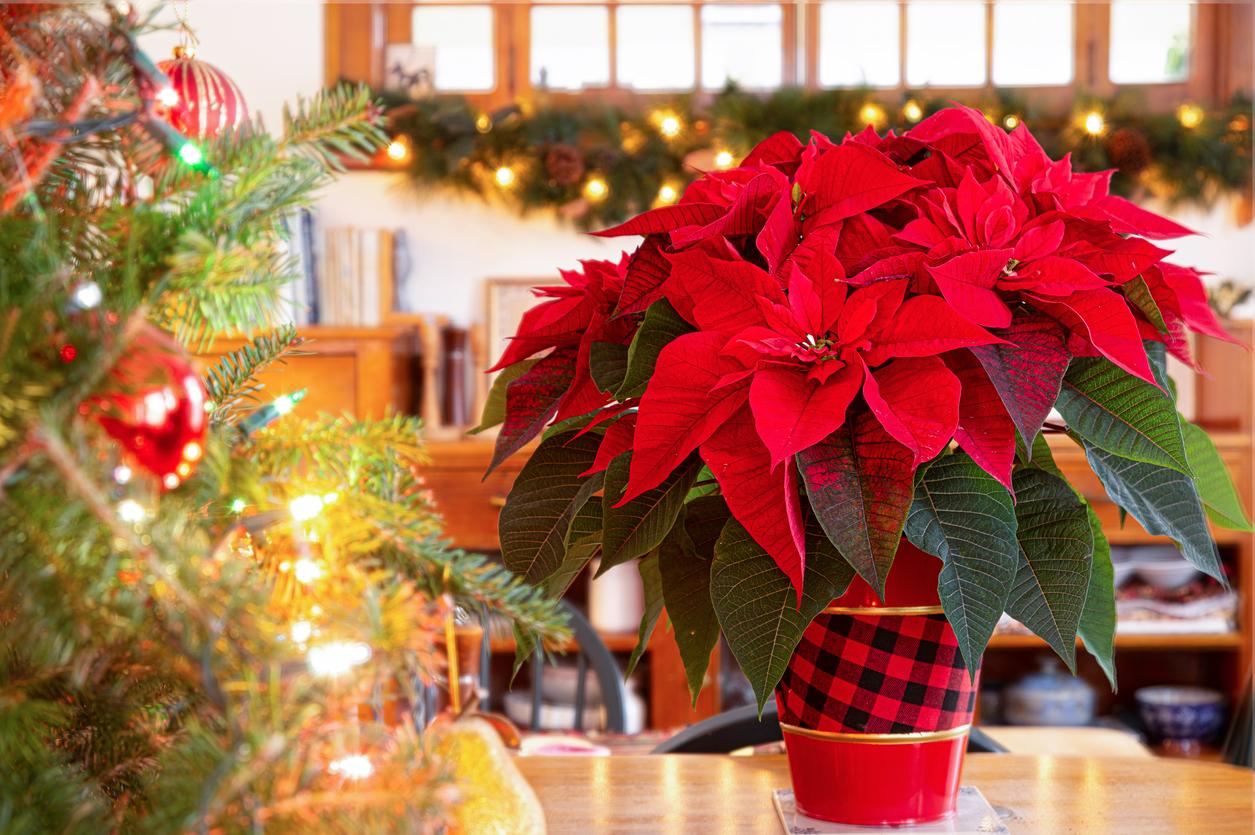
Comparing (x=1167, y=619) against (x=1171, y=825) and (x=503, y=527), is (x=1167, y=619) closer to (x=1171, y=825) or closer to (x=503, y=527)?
(x=1171, y=825)

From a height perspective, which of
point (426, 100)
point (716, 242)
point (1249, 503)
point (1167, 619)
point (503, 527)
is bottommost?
point (1167, 619)

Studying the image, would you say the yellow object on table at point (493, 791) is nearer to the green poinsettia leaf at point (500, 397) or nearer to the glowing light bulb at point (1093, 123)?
the green poinsettia leaf at point (500, 397)

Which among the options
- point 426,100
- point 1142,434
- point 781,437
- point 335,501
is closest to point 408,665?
point 335,501

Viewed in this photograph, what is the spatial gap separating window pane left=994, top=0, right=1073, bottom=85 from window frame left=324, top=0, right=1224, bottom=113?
2cm

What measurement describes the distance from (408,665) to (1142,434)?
33cm

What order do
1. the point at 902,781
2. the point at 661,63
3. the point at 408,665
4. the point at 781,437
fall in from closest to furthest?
1. the point at 408,665
2. the point at 781,437
3. the point at 902,781
4. the point at 661,63

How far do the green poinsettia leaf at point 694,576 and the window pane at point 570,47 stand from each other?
212cm

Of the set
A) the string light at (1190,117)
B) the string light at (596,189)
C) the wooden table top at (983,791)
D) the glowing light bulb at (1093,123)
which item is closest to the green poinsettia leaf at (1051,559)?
the wooden table top at (983,791)

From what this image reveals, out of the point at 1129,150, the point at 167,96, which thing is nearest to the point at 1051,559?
the point at 167,96

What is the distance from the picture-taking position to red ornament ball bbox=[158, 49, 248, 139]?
418 mm

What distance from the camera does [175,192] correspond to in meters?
0.34

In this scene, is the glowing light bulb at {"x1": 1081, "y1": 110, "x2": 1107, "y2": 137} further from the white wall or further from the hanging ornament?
the hanging ornament

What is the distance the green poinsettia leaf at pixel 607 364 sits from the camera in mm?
514

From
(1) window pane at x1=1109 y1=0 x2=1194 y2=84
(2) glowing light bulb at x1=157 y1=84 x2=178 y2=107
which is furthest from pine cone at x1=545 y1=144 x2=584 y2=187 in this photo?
(2) glowing light bulb at x1=157 y1=84 x2=178 y2=107
